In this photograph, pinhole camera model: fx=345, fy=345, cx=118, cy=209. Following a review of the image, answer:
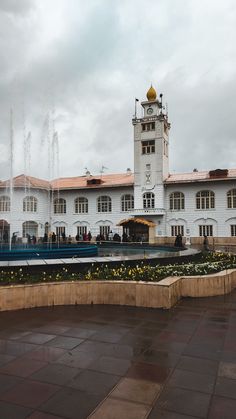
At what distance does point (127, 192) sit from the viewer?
140ft

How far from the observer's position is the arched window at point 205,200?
3856cm

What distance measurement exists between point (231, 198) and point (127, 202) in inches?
482

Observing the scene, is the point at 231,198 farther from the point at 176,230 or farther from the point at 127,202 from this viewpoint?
the point at 127,202

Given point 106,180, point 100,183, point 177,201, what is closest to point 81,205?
point 100,183

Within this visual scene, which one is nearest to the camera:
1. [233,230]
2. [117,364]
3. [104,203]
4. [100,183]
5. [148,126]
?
[117,364]

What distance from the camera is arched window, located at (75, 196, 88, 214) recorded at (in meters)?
44.5

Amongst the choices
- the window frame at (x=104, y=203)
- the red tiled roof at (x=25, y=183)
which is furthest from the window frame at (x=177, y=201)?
the red tiled roof at (x=25, y=183)

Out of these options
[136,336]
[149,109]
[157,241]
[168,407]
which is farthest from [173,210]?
[168,407]

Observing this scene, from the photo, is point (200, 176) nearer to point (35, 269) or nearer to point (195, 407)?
point (35, 269)

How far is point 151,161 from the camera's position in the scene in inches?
1615

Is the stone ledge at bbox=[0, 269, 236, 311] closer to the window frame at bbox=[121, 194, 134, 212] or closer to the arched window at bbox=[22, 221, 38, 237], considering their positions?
the window frame at bbox=[121, 194, 134, 212]

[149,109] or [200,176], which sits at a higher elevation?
[149,109]

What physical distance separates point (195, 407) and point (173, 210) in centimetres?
3669

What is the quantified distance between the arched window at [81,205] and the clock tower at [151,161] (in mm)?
7217
